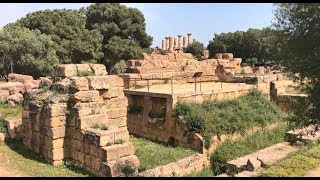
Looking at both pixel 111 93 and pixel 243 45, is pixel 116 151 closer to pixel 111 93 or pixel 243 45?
pixel 111 93

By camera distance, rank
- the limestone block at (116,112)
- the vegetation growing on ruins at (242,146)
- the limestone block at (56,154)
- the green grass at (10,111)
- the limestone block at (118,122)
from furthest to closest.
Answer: the green grass at (10,111)
the vegetation growing on ruins at (242,146)
the limestone block at (118,122)
the limestone block at (116,112)
the limestone block at (56,154)

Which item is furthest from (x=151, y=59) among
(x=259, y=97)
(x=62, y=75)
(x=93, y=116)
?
(x=93, y=116)

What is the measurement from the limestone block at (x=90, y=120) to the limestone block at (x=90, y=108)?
190 millimetres

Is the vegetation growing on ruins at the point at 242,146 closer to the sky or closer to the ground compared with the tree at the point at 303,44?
closer to the ground

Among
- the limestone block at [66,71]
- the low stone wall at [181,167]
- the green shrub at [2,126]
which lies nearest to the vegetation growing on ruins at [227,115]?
the low stone wall at [181,167]

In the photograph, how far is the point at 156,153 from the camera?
13.9m

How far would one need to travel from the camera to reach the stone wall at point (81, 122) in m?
11.6

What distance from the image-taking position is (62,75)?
14.8m

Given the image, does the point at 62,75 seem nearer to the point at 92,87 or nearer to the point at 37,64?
the point at 92,87

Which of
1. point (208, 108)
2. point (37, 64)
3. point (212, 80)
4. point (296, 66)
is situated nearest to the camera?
point (296, 66)

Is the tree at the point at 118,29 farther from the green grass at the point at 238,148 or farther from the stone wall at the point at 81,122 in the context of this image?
the stone wall at the point at 81,122

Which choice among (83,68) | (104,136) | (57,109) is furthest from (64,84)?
(104,136)

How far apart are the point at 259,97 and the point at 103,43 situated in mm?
31809

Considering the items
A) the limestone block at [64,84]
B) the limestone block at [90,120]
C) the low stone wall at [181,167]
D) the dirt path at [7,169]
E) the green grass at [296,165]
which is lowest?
the low stone wall at [181,167]
